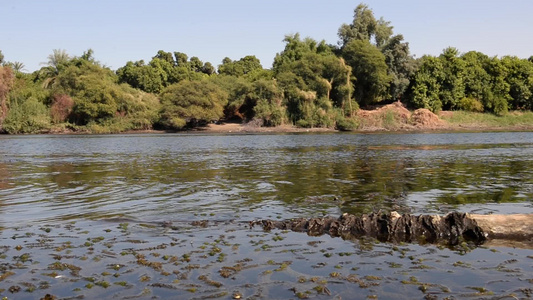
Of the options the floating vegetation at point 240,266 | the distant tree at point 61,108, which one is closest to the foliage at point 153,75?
the distant tree at point 61,108

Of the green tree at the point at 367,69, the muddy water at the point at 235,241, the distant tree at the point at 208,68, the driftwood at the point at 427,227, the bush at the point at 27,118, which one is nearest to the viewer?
the muddy water at the point at 235,241

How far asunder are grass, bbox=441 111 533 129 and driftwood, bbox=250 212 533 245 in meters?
93.8

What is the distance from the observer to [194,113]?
3743 inches

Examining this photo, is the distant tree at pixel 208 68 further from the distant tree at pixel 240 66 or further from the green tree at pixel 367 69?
the green tree at pixel 367 69

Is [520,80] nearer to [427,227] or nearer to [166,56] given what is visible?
[166,56]

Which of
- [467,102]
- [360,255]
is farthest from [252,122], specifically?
[360,255]

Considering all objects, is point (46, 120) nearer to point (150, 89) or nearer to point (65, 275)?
point (150, 89)

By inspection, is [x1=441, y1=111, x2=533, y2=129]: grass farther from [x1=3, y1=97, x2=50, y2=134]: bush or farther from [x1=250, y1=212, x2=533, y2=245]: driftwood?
[x1=250, y1=212, x2=533, y2=245]: driftwood

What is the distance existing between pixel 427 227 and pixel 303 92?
84.2 metres

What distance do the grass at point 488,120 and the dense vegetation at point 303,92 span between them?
80.6 inches

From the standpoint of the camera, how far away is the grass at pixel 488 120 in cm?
10162

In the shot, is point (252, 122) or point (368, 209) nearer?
point (368, 209)

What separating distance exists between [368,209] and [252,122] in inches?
3292

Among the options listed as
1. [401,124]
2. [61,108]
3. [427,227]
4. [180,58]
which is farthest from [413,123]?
[427,227]
